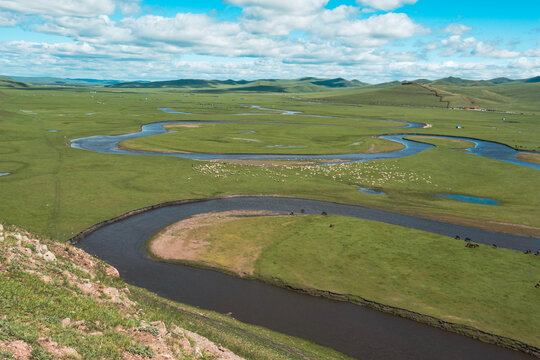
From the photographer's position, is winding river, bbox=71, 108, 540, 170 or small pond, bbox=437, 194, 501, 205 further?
winding river, bbox=71, 108, 540, 170

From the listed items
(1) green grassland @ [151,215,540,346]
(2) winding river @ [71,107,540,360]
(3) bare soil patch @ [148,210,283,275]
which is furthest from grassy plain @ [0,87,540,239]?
(1) green grassland @ [151,215,540,346]

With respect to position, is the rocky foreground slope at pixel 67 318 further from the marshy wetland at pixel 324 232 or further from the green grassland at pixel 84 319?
the marshy wetland at pixel 324 232

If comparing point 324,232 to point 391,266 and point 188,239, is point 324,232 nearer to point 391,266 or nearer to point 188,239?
point 391,266

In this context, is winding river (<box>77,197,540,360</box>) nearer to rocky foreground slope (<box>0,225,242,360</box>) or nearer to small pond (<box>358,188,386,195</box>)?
rocky foreground slope (<box>0,225,242,360</box>)

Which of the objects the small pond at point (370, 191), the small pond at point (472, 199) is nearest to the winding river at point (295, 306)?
the small pond at point (472, 199)

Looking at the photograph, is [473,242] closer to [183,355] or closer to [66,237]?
[183,355]

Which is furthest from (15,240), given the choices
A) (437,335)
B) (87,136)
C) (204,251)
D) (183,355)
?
(87,136)

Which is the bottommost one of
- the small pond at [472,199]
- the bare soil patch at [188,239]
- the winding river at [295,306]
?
the winding river at [295,306]
